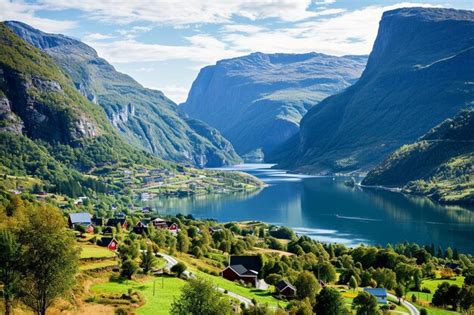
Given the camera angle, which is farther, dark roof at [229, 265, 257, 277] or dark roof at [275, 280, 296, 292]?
dark roof at [229, 265, 257, 277]

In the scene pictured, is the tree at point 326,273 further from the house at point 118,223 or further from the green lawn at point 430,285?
the house at point 118,223

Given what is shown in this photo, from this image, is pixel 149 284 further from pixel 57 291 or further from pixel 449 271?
pixel 449 271

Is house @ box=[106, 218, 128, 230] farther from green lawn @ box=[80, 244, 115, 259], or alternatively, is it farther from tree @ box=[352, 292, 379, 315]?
tree @ box=[352, 292, 379, 315]

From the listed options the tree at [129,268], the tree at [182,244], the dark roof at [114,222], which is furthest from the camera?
the dark roof at [114,222]

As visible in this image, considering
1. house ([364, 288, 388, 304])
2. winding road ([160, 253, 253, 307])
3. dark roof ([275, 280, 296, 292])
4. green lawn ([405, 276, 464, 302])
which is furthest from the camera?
green lawn ([405, 276, 464, 302])

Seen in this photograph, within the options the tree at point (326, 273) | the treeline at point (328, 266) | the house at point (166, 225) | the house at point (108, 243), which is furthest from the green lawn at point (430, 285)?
the house at point (166, 225)

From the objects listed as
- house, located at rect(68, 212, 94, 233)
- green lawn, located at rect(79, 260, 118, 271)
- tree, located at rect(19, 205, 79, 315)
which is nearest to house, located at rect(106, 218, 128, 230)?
house, located at rect(68, 212, 94, 233)

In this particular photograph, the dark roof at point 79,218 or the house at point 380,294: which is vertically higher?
the dark roof at point 79,218
